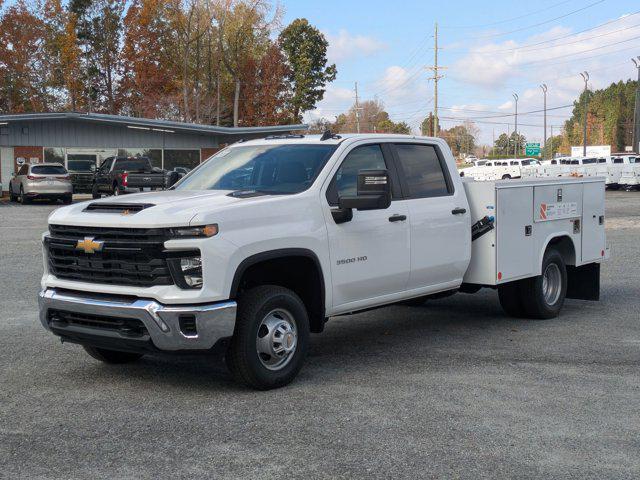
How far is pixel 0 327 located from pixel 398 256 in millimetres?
4458

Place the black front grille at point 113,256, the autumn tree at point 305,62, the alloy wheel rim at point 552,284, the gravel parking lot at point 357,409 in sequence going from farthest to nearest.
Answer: the autumn tree at point 305,62 → the alloy wheel rim at point 552,284 → the black front grille at point 113,256 → the gravel parking lot at point 357,409

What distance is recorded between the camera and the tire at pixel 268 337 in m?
6.01

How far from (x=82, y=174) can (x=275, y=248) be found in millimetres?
36824

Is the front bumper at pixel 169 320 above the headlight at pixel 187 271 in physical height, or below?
below

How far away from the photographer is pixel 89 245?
20.0 ft

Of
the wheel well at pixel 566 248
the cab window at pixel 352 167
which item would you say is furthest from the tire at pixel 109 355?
the wheel well at pixel 566 248

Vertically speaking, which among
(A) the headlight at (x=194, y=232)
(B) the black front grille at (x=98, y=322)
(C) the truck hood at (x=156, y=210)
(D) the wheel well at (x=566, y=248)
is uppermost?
(C) the truck hood at (x=156, y=210)

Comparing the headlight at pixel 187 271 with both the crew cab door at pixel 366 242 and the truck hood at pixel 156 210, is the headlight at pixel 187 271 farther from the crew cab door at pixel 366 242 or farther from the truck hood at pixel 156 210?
the crew cab door at pixel 366 242

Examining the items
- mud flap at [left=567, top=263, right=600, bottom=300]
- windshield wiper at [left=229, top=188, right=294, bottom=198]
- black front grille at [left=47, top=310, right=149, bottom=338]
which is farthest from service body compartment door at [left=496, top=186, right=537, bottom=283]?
black front grille at [left=47, top=310, right=149, bottom=338]

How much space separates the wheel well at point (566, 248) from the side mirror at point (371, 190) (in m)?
3.71

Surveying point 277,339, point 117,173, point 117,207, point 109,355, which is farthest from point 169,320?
point 117,173

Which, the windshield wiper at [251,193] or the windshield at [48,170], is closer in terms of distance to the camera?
the windshield wiper at [251,193]

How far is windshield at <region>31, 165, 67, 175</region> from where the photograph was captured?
34.2 m

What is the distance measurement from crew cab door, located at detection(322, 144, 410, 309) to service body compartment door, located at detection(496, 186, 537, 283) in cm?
135
